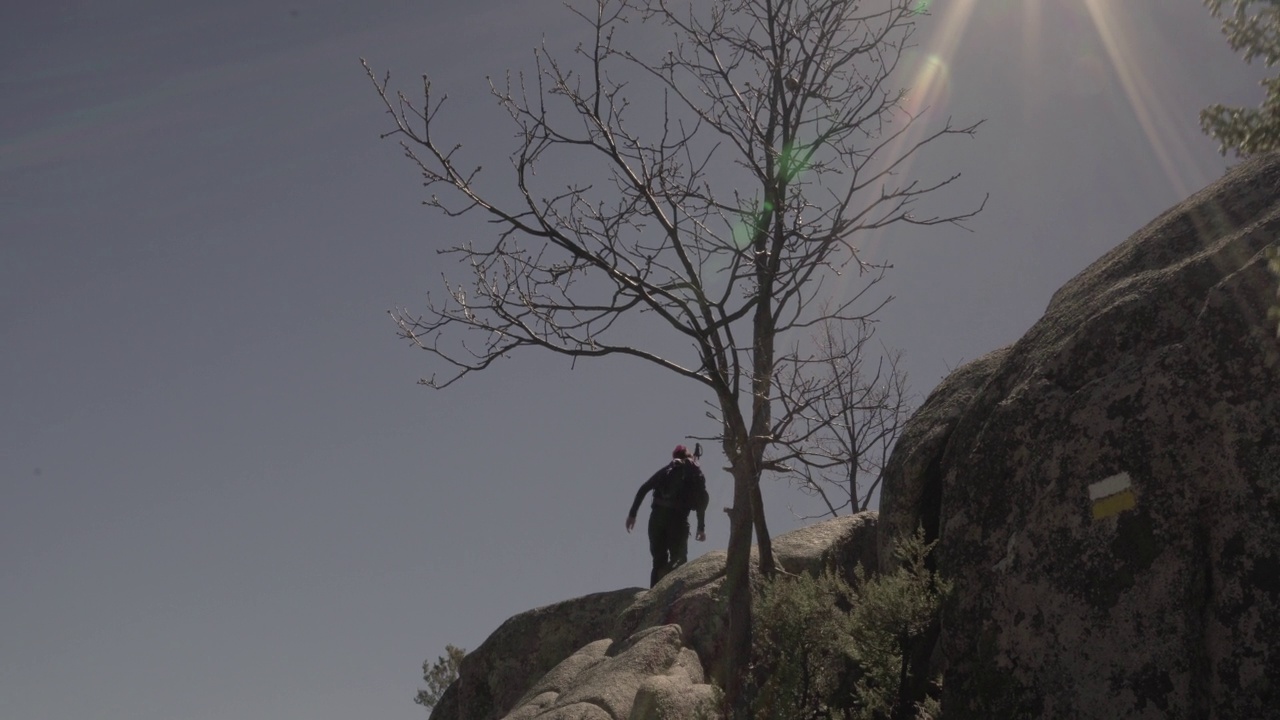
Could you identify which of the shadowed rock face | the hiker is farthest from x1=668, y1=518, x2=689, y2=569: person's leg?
the shadowed rock face

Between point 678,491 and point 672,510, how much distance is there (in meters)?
0.25

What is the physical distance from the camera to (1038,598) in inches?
237

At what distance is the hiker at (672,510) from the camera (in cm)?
1398

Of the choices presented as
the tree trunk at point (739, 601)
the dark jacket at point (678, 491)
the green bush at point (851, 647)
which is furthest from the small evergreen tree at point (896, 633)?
the dark jacket at point (678, 491)

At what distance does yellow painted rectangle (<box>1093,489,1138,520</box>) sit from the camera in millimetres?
5828

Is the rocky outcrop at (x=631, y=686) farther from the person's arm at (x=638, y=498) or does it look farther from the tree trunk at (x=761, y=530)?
the person's arm at (x=638, y=498)

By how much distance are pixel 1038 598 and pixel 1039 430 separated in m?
1.03

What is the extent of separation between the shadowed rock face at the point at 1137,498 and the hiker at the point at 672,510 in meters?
6.93

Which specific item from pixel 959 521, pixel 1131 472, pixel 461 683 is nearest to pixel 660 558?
pixel 461 683

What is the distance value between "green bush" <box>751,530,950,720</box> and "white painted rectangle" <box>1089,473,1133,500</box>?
1.05 meters

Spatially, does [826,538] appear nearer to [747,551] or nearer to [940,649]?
[747,551]

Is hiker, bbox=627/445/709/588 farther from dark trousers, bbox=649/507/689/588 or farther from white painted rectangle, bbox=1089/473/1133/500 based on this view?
white painted rectangle, bbox=1089/473/1133/500

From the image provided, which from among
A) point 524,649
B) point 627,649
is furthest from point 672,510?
point 627,649

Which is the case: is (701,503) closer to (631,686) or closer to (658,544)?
(658,544)
